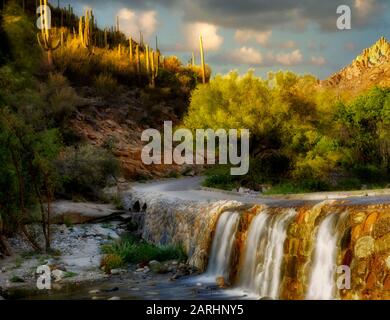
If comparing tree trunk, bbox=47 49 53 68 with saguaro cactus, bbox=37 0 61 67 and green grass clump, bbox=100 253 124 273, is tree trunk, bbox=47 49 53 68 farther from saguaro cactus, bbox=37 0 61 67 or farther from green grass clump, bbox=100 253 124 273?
green grass clump, bbox=100 253 124 273

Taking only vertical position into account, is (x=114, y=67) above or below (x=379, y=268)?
above

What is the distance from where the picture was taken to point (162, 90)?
57969mm

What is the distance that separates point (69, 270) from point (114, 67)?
137 feet

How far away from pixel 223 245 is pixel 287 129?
1569 centimetres

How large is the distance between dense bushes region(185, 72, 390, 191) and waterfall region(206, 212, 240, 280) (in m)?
12.7

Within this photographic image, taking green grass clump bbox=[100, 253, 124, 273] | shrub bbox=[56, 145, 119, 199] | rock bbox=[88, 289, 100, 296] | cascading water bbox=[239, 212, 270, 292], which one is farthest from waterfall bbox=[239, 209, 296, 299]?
shrub bbox=[56, 145, 119, 199]

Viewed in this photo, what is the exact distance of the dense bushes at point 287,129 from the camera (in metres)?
29.9

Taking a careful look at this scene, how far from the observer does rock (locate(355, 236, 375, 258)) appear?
413 inches

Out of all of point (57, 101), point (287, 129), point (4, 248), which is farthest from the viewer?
point (57, 101)

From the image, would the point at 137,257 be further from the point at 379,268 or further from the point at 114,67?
the point at 114,67

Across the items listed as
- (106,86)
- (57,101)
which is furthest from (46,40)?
(57,101)

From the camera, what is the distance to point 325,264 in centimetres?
1170

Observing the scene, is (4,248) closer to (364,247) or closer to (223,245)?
(223,245)
